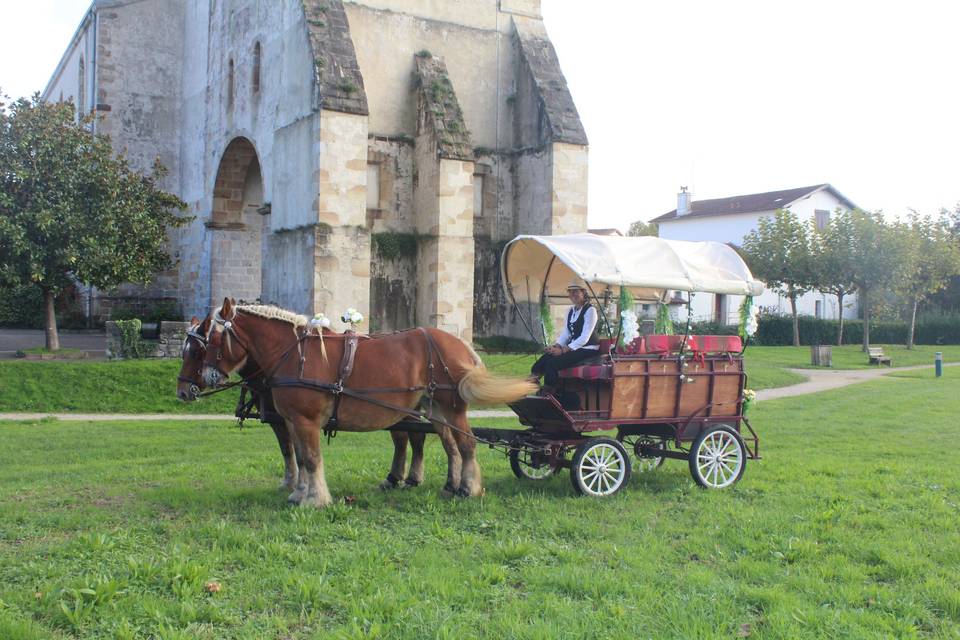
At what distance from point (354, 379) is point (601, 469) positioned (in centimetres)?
250

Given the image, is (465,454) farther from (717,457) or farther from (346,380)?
(717,457)

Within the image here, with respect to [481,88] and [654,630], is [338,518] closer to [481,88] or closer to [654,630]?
[654,630]

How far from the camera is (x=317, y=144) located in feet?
61.6

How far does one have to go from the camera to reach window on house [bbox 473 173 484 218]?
2384 cm

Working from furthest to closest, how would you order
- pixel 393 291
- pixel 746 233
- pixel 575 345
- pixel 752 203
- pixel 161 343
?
pixel 752 203 → pixel 746 233 → pixel 393 291 → pixel 161 343 → pixel 575 345

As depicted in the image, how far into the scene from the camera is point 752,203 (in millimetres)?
60156

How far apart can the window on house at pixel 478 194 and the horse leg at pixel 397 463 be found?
50.9 feet

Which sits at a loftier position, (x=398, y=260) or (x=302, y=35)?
(x=302, y=35)

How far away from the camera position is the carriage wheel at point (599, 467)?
8430mm

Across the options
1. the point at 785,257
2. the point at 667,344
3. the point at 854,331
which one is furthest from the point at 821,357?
the point at 667,344

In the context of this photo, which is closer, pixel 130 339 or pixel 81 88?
pixel 130 339

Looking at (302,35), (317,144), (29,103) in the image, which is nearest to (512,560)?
(317,144)

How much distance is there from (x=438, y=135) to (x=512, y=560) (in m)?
16.2

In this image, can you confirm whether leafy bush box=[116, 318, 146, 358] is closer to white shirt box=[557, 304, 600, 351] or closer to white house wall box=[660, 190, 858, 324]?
white shirt box=[557, 304, 600, 351]
